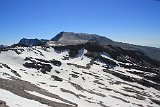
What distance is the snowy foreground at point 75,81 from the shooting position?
198ft

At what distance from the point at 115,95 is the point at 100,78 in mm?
18107

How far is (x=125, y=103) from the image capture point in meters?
65.9

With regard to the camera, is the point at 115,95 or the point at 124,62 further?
the point at 124,62

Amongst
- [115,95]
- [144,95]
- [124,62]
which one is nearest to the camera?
[115,95]

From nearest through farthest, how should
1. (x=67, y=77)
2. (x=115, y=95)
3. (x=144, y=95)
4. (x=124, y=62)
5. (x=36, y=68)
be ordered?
1. (x=115, y=95)
2. (x=144, y=95)
3. (x=67, y=77)
4. (x=36, y=68)
5. (x=124, y=62)

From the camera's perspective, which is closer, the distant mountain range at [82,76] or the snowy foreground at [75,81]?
the snowy foreground at [75,81]

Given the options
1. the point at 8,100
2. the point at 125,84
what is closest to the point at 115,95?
the point at 125,84

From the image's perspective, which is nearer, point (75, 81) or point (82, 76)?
point (75, 81)

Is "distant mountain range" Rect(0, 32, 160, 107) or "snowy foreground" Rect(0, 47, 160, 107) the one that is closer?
"snowy foreground" Rect(0, 47, 160, 107)

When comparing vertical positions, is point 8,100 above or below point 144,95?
above

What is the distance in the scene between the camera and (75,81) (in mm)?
84500

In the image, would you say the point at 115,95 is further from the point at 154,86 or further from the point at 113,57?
the point at 113,57

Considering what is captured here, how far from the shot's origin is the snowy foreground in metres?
60.2

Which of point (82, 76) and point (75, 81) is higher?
point (82, 76)
